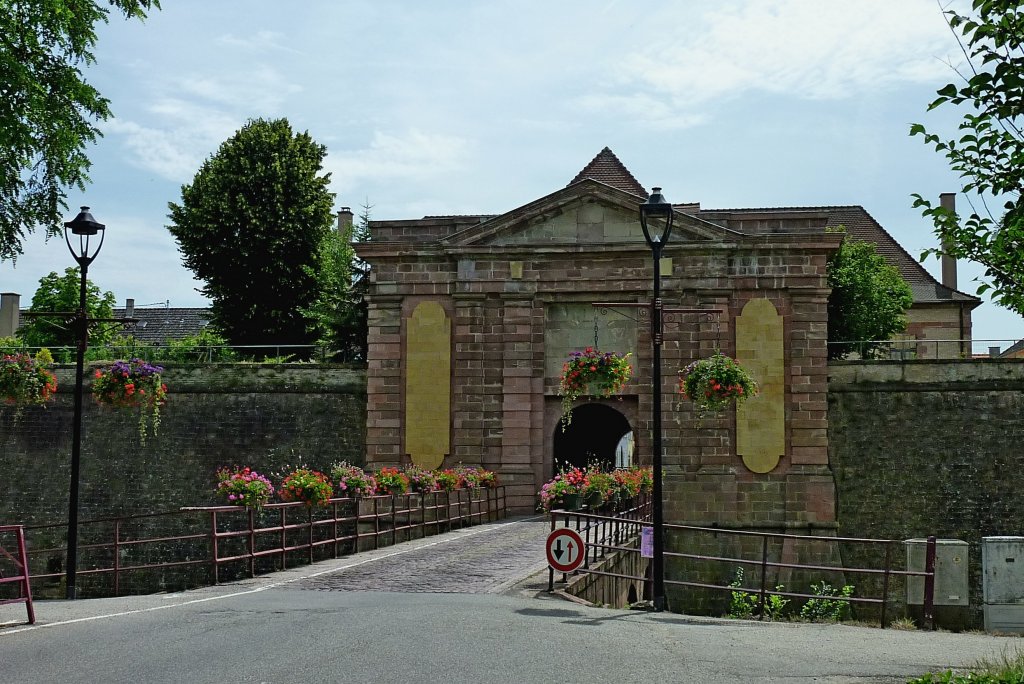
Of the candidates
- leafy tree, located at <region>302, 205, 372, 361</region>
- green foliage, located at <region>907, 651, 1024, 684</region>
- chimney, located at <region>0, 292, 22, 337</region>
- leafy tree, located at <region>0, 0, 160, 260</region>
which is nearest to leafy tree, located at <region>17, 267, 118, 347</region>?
chimney, located at <region>0, 292, 22, 337</region>

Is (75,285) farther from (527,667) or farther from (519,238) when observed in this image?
(527,667)

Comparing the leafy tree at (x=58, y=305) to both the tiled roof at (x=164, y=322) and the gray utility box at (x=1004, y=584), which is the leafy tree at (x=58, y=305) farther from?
the gray utility box at (x=1004, y=584)

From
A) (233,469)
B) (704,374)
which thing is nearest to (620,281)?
(704,374)

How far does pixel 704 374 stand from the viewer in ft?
61.3

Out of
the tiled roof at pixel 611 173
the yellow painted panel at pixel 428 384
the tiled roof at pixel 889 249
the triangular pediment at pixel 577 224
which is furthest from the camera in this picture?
the tiled roof at pixel 889 249

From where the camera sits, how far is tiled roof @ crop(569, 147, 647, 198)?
39.8m

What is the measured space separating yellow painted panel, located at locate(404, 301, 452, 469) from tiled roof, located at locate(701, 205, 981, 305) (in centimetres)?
2090

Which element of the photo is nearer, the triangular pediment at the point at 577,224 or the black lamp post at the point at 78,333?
the black lamp post at the point at 78,333

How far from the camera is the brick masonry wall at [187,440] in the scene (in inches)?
1123

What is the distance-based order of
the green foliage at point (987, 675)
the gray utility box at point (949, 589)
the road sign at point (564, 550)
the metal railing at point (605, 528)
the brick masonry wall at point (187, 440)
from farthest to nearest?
the brick masonry wall at point (187, 440), the metal railing at point (605, 528), the gray utility box at point (949, 589), the road sign at point (564, 550), the green foliage at point (987, 675)

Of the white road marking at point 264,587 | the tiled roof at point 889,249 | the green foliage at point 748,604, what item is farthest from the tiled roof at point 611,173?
the white road marking at point 264,587

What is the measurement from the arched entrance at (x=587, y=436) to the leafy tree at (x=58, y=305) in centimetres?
1653

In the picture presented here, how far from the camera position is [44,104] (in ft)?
72.1

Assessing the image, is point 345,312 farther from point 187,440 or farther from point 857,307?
point 857,307
